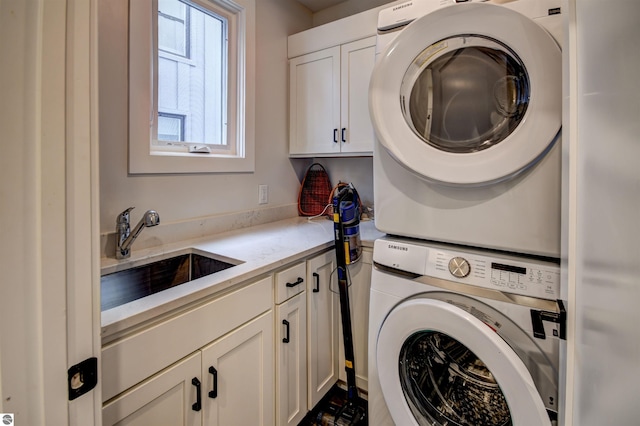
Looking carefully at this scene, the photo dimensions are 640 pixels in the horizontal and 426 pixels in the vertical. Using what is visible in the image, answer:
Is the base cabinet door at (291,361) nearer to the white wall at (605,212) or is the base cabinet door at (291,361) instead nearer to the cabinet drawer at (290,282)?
the cabinet drawer at (290,282)

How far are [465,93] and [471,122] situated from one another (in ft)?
0.35

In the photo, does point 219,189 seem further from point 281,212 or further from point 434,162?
point 434,162

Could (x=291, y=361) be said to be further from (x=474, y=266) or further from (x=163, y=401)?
(x=474, y=266)

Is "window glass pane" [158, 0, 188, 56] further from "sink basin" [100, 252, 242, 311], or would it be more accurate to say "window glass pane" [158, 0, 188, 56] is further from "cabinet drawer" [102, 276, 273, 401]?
"cabinet drawer" [102, 276, 273, 401]

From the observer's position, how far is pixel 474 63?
3.41 ft

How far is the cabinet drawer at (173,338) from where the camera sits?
771 mm

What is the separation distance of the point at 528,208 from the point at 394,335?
1.99 ft

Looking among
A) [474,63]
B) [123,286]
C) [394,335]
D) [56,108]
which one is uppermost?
[474,63]

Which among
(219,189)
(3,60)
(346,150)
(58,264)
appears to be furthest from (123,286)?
(346,150)

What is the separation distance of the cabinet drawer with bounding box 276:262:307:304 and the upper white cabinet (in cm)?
89

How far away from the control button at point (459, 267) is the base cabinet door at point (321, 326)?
2.17ft

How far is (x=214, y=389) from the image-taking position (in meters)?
1.01

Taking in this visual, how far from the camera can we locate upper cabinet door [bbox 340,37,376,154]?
1.85 m

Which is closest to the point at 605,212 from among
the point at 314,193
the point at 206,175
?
the point at 206,175
